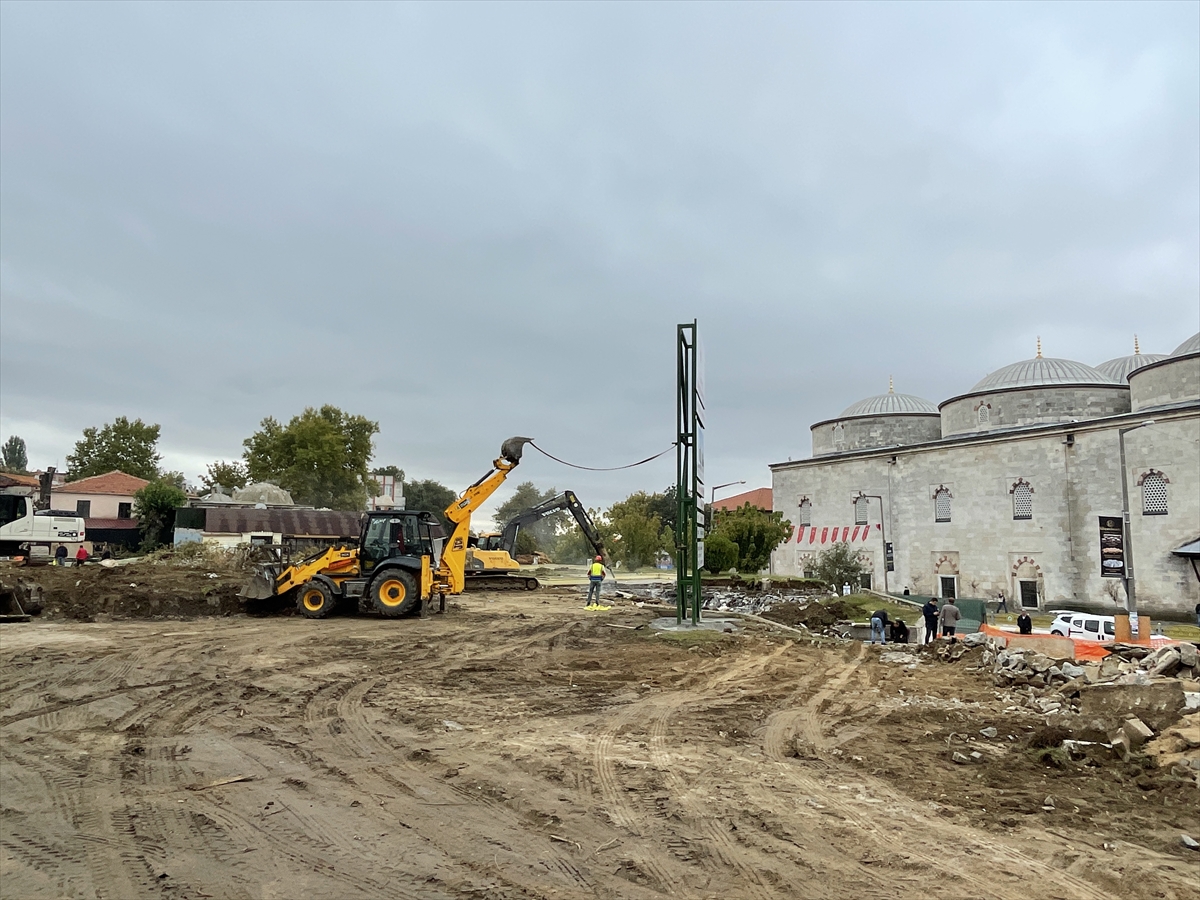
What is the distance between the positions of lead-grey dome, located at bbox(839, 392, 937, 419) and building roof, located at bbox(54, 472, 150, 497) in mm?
52505

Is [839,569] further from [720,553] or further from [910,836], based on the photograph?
[910,836]

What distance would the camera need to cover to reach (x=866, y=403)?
179 feet

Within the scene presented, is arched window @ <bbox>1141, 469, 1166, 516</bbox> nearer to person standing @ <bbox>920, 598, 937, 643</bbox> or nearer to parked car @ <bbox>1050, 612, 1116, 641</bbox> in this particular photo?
parked car @ <bbox>1050, 612, 1116, 641</bbox>

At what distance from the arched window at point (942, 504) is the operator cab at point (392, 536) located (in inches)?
1348

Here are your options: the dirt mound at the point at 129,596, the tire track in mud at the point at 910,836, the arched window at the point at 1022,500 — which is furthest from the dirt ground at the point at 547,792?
the arched window at the point at 1022,500

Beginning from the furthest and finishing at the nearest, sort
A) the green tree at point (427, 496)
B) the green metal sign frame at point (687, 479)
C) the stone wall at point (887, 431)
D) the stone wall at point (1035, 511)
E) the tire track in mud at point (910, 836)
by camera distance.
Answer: the green tree at point (427, 496)
the stone wall at point (887, 431)
the stone wall at point (1035, 511)
the green metal sign frame at point (687, 479)
the tire track in mud at point (910, 836)

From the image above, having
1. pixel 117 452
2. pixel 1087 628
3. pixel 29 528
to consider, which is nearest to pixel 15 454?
pixel 117 452

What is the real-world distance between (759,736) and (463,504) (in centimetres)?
1339

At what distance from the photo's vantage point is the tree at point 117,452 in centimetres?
6806

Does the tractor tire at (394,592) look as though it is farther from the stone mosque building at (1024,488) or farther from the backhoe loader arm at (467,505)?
the stone mosque building at (1024,488)

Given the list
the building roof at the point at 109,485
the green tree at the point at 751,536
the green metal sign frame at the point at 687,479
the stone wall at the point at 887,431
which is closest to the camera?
the green metal sign frame at the point at 687,479

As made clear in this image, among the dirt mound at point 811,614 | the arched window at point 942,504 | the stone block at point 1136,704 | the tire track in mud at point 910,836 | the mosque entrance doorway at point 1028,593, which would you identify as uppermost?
the arched window at point 942,504

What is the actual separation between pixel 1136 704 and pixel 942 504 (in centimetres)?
3842

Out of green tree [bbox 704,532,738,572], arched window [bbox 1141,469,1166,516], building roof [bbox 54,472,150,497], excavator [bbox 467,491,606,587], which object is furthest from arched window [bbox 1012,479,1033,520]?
building roof [bbox 54,472,150,497]
